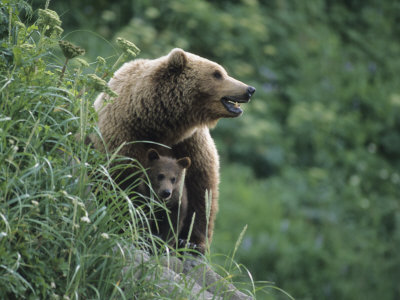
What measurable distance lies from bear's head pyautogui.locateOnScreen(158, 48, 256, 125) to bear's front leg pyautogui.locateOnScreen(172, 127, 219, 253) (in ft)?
0.69

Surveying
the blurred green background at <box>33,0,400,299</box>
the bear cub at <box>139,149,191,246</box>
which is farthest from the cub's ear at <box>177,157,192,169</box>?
the blurred green background at <box>33,0,400,299</box>

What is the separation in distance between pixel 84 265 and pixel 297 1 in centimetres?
1068

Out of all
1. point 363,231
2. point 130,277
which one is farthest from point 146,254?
point 363,231

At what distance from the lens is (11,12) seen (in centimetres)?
430

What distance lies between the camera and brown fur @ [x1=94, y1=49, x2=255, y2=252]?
511 centimetres

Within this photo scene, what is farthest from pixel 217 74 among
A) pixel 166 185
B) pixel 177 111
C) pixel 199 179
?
pixel 166 185

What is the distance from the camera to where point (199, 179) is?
5496 mm

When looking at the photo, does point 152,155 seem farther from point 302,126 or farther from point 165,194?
point 302,126

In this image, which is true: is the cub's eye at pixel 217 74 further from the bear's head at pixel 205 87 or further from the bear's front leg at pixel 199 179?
the bear's front leg at pixel 199 179

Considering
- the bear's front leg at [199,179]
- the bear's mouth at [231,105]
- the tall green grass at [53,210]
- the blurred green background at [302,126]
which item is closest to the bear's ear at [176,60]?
the bear's mouth at [231,105]

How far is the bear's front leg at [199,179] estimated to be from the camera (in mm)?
5484

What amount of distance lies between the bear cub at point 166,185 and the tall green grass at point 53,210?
1070mm

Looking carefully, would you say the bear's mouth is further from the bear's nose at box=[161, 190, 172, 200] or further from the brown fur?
the bear's nose at box=[161, 190, 172, 200]

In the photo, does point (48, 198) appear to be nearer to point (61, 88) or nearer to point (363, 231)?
point (61, 88)
